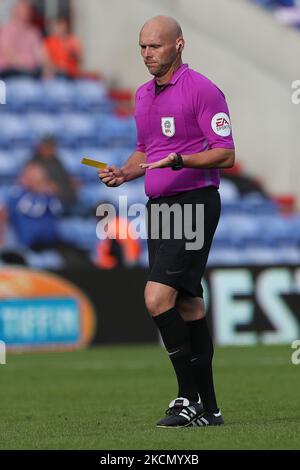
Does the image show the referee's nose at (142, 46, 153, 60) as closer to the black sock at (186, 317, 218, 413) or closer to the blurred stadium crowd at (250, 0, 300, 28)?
the black sock at (186, 317, 218, 413)

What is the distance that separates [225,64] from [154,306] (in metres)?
13.5

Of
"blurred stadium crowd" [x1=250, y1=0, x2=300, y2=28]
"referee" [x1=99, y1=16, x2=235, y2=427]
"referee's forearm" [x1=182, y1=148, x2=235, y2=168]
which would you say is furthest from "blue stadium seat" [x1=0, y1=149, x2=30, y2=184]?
"referee's forearm" [x1=182, y1=148, x2=235, y2=168]

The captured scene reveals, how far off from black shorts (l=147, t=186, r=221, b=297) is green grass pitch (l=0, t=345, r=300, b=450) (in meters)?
0.82

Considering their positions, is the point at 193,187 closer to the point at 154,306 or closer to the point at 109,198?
the point at 154,306

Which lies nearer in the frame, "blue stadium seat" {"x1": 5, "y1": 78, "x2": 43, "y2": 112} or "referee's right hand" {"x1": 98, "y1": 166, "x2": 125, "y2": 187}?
"referee's right hand" {"x1": 98, "y1": 166, "x2": 125, "y2": 187}

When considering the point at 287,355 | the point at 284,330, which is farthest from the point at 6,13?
the point at 287,355

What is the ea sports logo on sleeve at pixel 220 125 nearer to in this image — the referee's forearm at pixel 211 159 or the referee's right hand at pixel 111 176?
the referee's forearm at pixel 211 159

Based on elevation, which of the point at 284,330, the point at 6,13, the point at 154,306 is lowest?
the point at 284,330

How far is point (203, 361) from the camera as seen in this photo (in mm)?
7785

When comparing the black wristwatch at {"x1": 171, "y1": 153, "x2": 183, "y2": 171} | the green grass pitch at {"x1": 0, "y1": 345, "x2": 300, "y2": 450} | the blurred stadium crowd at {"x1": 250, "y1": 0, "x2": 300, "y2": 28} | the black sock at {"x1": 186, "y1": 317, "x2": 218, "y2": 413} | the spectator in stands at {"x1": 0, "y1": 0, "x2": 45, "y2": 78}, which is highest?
the blurred stadium crowd at {"x1": 250, "y1": 0, "x2": 300, "y2": 28}

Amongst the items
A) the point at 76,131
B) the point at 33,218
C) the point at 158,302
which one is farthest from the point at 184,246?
the point at 76,131

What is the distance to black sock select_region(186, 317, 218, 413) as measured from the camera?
775 centimetres

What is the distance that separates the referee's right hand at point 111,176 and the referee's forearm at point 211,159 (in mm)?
520

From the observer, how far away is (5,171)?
59.0 ft
